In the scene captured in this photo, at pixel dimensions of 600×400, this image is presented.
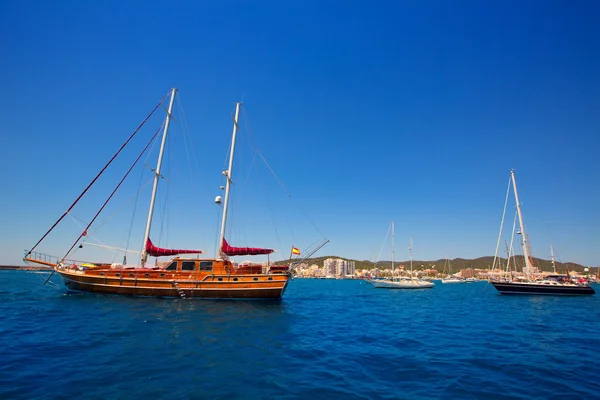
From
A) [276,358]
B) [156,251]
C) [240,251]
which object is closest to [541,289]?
[240,251]

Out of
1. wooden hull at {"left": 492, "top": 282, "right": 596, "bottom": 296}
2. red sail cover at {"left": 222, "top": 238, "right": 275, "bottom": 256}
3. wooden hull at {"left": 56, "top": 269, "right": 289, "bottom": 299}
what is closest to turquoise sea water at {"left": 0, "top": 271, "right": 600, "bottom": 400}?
→ wooden hull at {"left": 56, "top": 269, "right": 289, "bottom": 299}

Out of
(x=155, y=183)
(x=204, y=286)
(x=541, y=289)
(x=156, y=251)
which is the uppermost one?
(x=155, y=183)

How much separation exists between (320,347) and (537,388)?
799 cm

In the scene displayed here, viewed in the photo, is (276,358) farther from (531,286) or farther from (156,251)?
(531,286)

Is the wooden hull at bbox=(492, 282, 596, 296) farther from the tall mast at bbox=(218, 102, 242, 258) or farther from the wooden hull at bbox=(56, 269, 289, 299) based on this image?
the tall mast at bbox=(218, 102, 242, 258)

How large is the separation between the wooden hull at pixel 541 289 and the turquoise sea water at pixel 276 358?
104 ft

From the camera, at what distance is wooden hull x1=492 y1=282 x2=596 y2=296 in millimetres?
47906

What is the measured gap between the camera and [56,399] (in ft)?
23.7

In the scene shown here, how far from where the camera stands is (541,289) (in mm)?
48062

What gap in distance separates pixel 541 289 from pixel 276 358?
55.1 meters

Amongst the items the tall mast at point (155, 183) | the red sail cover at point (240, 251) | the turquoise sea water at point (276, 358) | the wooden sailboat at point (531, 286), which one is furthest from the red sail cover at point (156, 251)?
the wooden sailboat at point (531, 286)

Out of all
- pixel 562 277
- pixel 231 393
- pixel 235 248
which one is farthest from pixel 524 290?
pixel 231 393

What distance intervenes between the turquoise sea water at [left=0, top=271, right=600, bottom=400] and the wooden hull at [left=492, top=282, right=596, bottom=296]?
31.8 m

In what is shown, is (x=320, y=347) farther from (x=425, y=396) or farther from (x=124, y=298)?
(x=124, y=298)
